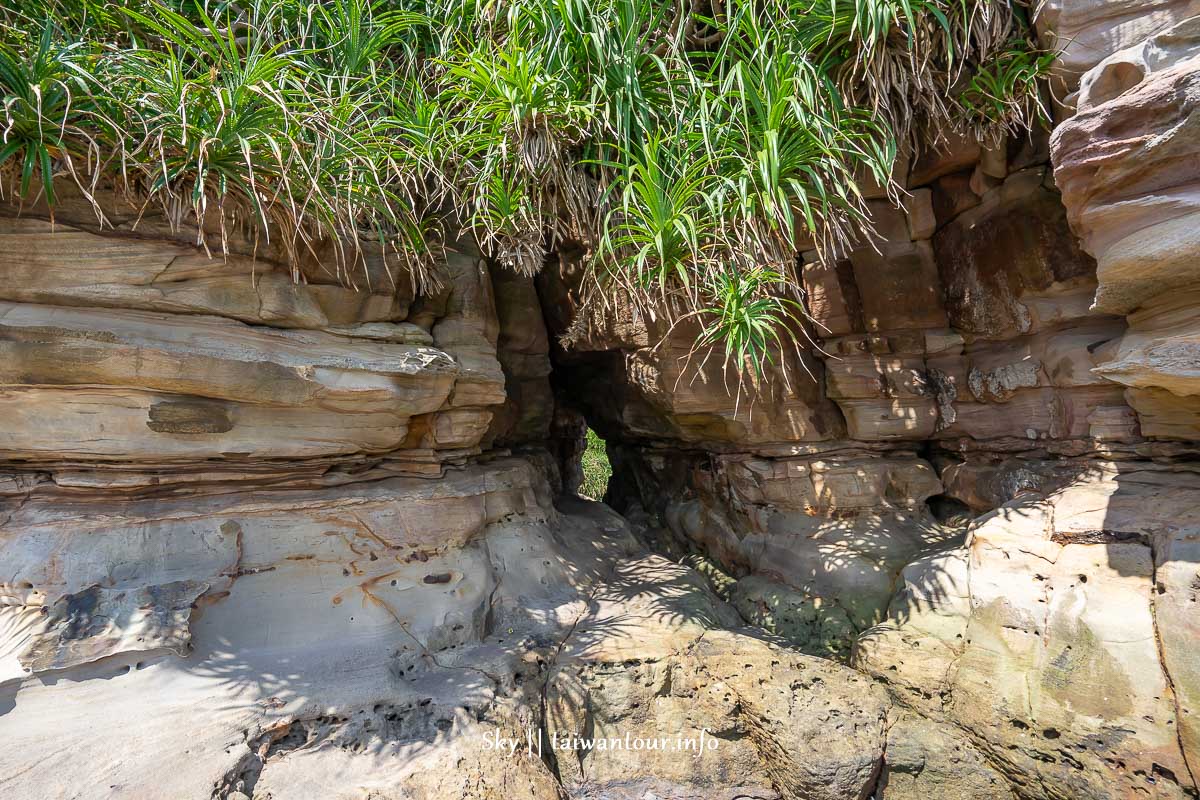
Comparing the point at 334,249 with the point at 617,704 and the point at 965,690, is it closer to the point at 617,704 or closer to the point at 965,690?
the point at 617,704

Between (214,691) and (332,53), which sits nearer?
(214,691)

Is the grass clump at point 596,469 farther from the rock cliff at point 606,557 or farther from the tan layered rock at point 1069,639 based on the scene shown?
the tan layered rock at point 1069,639

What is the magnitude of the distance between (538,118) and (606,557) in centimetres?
341

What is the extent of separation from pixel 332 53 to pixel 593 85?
1791 millimetres

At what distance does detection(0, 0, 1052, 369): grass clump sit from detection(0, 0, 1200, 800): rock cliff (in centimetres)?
31

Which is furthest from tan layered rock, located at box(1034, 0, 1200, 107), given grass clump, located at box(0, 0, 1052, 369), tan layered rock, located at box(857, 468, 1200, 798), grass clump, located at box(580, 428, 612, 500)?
grass clump, located at box(580, 428, 612, 500)

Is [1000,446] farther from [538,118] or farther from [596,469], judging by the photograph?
[596,469]

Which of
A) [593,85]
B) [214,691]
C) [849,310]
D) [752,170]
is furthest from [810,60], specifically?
[214,691]

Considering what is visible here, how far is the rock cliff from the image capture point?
95.0 inches

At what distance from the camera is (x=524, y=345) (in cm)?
496

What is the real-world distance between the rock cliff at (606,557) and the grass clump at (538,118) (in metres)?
0.31

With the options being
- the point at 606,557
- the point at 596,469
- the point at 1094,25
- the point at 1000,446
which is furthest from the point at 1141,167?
the point at 596,469

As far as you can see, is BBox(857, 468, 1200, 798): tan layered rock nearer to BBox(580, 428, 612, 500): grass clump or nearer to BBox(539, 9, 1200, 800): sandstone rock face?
BBox(539, 9, 1200, 800): sandstone rock face

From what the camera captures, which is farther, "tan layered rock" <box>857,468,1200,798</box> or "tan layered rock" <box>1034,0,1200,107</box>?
"tan layered rock" <box>1034,0,1200,107</box>
